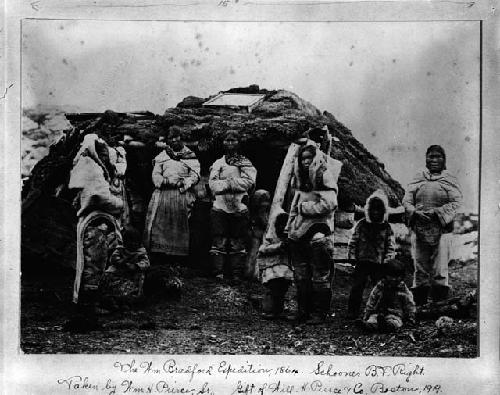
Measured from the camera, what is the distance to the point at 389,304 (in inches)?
151

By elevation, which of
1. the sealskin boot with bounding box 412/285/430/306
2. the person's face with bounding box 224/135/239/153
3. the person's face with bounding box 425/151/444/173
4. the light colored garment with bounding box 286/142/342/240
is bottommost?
the sealskin boot with bounding box 412/285/430/306

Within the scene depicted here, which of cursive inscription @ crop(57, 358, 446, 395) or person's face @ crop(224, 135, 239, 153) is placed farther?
person's face @ crop(224, 135, 239, 153)

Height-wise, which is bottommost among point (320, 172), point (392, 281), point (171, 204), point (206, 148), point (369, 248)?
point (392, 281)

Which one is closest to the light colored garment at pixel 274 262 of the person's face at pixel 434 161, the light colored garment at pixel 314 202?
the light colored garment at pixel 314 202

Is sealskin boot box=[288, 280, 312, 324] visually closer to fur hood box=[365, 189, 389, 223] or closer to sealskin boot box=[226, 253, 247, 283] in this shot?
sealskin boot box=[226, 253, 247, 283]

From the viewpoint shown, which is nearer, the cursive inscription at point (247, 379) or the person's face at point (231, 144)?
the cursive inscription at point (247, 379)

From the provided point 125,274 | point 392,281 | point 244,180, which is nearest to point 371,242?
point 392,281

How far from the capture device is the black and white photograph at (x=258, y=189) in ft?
12.6

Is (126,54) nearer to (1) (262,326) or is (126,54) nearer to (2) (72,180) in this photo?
(2) (72,180)

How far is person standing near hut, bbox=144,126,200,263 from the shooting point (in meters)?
3.87

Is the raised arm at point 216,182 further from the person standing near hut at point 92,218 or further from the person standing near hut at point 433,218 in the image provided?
the person standing near hut at point 433,218

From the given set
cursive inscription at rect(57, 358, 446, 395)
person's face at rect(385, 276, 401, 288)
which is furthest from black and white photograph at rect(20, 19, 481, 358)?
cursive inscription at rect(57, 358, 446, 395)

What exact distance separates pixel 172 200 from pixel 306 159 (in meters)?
0.93

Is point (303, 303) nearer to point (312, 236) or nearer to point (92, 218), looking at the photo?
point (312, 236)
